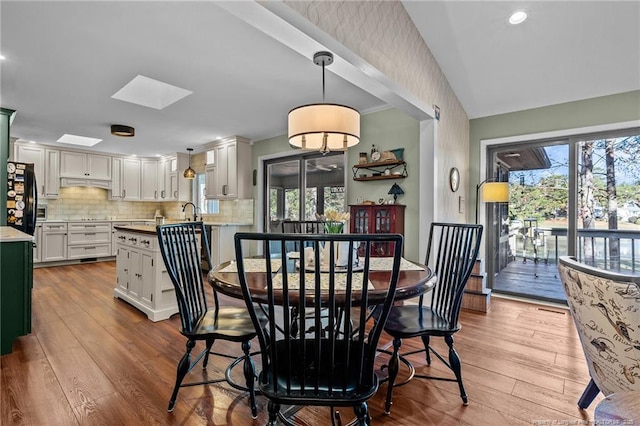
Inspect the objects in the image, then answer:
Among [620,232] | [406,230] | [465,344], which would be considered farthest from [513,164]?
[465,344]

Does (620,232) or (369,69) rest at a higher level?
(369,69)

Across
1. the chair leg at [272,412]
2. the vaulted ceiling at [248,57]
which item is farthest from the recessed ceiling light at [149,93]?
the chair leg at [272,412]

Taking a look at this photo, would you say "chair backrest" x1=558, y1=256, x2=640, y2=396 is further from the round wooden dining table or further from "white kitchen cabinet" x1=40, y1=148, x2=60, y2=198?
"white kitchen cabinet" x1=40, y1=148, x2=60, y2=198

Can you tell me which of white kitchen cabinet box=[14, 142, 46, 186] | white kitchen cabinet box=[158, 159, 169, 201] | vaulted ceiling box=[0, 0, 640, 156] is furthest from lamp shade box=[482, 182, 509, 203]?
white kitchen cabinet box=[14, 142, 46, 186]

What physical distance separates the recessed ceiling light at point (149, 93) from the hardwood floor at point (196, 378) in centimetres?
238

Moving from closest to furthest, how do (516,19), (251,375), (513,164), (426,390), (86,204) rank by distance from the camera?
(251,375)
(426,390)
(516,19)
(513,164)
(86,204)

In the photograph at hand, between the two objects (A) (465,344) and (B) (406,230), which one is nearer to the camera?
(A) (465,344)

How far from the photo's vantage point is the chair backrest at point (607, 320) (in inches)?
44.4

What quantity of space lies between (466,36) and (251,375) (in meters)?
3.39

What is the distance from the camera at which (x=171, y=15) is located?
7.04 feet

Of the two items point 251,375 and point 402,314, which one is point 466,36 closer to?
point 402,314

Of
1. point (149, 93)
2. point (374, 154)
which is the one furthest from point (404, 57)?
point (149, 93)

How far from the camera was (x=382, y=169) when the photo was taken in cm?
395

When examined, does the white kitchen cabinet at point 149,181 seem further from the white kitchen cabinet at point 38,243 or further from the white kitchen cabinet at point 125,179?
the white kitchen cabinet at point 38,243
